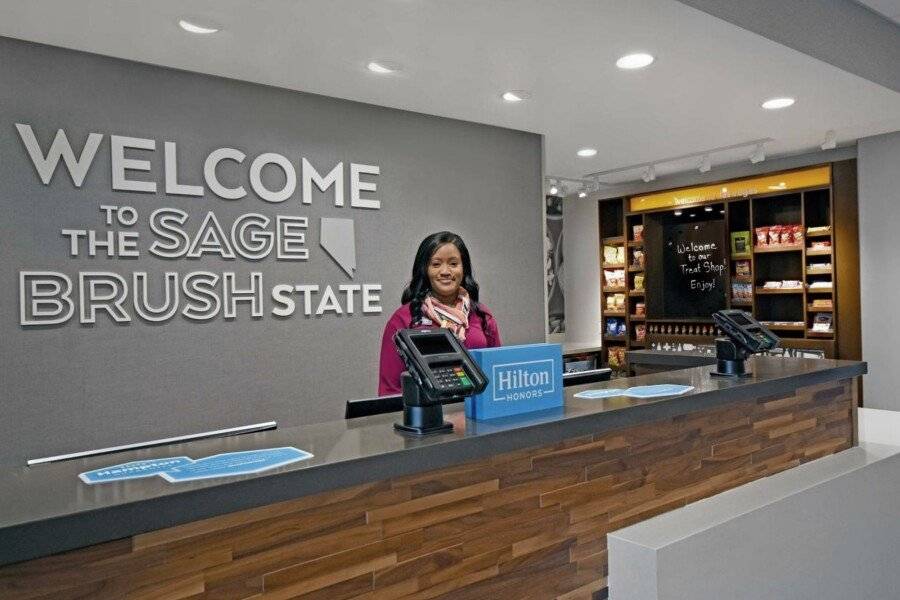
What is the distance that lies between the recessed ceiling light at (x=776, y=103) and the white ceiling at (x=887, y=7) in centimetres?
68

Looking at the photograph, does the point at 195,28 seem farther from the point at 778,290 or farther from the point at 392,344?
the point at 778,290

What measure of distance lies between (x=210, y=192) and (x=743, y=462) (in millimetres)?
2981

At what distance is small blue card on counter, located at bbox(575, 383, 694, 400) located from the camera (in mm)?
2291

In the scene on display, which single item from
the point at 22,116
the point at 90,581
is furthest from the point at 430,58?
the point at 90,581

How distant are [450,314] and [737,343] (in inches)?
54.4

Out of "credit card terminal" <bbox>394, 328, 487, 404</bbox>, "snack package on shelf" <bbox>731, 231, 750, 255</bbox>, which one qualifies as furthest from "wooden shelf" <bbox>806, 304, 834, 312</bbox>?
"credit card terminal" <bbox>394, 328, 487, 404</bbox>

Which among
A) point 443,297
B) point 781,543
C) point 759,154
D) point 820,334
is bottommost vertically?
point 781,543

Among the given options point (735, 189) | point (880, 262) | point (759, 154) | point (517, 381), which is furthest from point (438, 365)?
point (735, 189)

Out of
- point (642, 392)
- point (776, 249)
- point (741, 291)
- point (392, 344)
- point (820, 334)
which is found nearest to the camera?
point (642, 392)

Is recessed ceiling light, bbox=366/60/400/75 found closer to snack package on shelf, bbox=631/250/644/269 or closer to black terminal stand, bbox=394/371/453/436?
black terminal stand, bbox=394/371/453/436

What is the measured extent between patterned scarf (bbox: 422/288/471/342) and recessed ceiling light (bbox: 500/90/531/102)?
1.47 meters

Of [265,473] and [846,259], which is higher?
[846,259]

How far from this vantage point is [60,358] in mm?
3334

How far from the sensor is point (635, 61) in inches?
144
